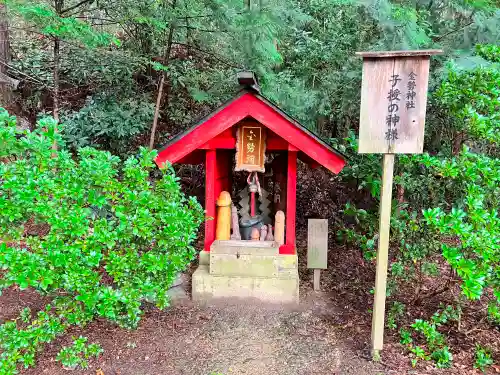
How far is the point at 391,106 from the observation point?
3.29 metres

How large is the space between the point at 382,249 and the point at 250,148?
77.4 inches

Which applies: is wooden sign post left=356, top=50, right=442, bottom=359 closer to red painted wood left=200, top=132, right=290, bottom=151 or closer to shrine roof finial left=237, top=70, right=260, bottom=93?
shrine roof finial left=237, top=70, right=260, bottom=93

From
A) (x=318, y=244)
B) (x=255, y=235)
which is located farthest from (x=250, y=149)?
(x=318, y=244)

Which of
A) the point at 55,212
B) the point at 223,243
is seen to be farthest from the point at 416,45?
the point at 55,212

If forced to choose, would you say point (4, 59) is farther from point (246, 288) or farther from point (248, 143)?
point (246, 288)

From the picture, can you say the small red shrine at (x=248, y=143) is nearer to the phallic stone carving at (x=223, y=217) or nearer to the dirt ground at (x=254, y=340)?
the phallic stone carving at (x=223, y=217)

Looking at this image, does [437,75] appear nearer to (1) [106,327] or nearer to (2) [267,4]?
(2) [267,4]

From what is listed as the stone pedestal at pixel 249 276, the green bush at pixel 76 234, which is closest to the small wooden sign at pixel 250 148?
the stone pedestal at pixel 249 276

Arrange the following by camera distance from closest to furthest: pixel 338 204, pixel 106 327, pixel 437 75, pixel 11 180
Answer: pixel 11 180, pixel 106 327, pixel 437 75, pixel 338 204

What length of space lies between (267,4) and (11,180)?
4.61m

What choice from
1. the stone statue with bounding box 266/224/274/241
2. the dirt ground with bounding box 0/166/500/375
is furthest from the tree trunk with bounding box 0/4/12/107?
the stone statue with bounding box 266/224/274/241

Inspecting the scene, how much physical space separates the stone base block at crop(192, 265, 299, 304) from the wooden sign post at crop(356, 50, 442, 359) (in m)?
1.49

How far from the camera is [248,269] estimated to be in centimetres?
460

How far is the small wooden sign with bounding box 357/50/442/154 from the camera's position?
3.23 metres
